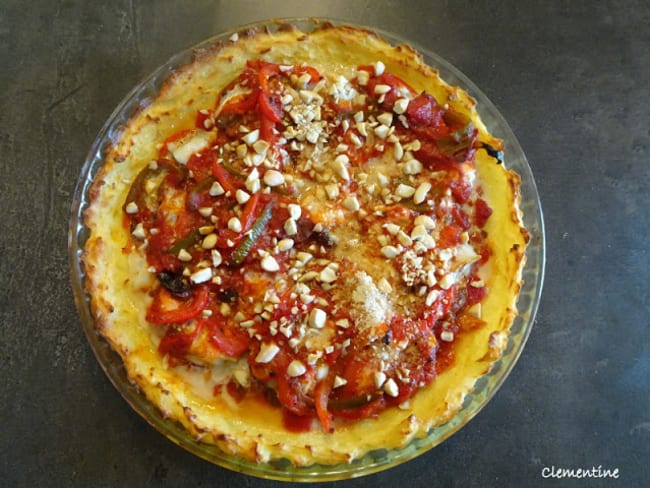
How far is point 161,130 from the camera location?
2357 mm

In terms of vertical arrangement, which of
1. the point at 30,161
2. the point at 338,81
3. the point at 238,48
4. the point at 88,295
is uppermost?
the point at 238,48

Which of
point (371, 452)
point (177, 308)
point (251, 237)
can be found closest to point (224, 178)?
point (251, 237)

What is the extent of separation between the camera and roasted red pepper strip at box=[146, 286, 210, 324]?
216 centimetres

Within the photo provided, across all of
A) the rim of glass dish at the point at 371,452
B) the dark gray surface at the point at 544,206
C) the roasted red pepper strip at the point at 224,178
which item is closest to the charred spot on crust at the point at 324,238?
the roasted red pepper strip at the point at 224,178

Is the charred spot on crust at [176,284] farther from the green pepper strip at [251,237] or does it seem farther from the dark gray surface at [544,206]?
the dark gray surface at [544,206]

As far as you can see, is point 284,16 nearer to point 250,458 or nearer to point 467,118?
point 467,118

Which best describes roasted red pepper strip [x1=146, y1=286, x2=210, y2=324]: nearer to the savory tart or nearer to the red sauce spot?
the savory tart

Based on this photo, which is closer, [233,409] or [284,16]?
[233,409]

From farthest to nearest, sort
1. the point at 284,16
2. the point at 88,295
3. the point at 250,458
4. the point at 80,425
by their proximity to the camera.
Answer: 1. the point at 284,16
2. the point at 80,425
3. the point at 88,295
4. the point at 250,458

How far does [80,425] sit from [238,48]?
1.67m

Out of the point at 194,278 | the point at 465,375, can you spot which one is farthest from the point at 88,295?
the point at 465,375

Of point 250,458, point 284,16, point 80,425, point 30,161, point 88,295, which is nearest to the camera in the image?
point 250,458

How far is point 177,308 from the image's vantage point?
2178mm

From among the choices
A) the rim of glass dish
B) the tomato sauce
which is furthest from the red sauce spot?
the rim of glass dish
